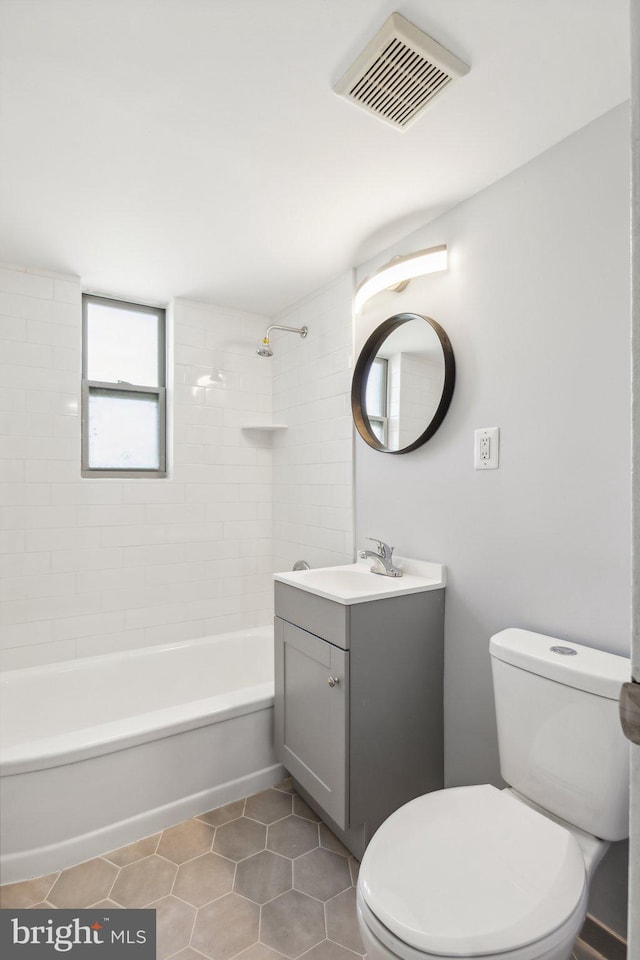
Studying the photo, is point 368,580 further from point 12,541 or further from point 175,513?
point 12,541

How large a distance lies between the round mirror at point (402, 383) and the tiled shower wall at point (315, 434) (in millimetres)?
165

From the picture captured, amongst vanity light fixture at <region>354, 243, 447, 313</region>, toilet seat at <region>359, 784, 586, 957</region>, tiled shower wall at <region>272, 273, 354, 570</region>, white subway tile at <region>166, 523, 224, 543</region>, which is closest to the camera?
toilet seat at <region>359, 784, 586, 957</region>

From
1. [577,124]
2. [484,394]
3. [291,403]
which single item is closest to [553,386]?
[484,394]

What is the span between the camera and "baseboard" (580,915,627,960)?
1319 millimetres

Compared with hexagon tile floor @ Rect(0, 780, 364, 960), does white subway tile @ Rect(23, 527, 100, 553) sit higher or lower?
higher

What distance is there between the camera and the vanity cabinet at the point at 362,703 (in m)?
1.60

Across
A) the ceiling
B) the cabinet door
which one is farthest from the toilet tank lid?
the ceiling

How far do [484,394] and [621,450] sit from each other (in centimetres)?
51

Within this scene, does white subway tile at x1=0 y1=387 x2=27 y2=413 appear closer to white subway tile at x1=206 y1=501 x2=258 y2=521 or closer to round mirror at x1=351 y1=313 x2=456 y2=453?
white subway tile at x1=206 y1=501 x2=258 y2=521

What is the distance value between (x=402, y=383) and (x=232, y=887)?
1905 mm

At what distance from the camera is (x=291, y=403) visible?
2910 mm

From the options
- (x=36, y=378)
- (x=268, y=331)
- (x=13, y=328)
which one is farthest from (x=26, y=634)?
(x=268, y=331)

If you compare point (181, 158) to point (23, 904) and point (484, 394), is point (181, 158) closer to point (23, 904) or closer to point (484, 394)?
Answer: point (484, 394)

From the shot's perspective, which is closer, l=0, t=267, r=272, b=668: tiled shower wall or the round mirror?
the round mirror
